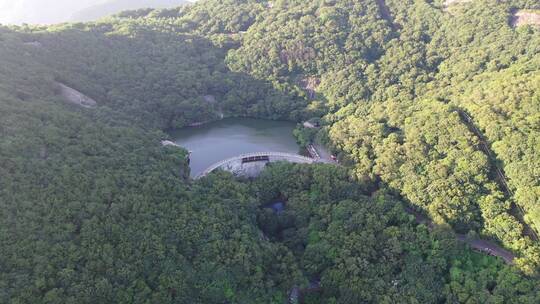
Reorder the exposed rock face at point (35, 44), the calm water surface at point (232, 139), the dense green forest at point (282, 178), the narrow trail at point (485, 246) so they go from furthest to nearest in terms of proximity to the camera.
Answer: the calm water surface at point (232, 139) → the exposed rock face at point (35, 44) → the narrow trail at point (485, 246) → the dense green forest at point (282, 178)

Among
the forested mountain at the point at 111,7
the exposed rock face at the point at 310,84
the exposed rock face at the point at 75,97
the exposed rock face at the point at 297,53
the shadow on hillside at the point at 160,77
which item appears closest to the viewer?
the exposed rock face at the point at 75,97

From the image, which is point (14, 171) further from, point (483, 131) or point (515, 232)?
point (483, 131)

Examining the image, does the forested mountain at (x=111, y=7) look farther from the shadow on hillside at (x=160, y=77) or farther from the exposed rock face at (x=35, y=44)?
the exposed rock face at (x=35, y=44)

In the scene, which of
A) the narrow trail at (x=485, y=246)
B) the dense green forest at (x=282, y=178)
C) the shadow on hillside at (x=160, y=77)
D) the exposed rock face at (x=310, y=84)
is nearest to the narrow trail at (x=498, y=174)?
the dense green forest at (x=282, y=178)

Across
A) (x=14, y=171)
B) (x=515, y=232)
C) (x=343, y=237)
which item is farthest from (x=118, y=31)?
(x=515, y=232)

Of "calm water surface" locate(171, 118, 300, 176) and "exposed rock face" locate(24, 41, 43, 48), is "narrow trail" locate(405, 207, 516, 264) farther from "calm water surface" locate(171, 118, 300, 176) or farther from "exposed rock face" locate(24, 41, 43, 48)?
"exposed rock face" locate(24, 41, 43, 48)

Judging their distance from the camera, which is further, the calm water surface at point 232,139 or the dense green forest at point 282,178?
the calm water surface at point 232,139
